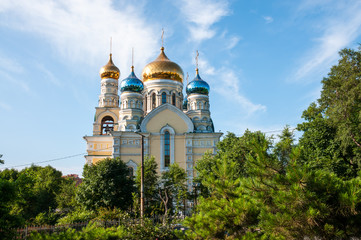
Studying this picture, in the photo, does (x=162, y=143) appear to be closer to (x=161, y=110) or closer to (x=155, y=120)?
(x=155, y=120)

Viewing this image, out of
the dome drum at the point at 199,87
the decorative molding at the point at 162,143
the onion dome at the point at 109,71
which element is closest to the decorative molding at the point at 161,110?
the decorative molding at the point at 162,143

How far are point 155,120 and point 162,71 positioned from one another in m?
6.76

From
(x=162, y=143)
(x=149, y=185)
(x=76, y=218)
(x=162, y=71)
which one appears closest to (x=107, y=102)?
(x=162, y=71)

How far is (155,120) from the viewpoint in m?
28.7

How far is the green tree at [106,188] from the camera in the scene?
19000 mm

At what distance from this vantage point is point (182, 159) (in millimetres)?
27906

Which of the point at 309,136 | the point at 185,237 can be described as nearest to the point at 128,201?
the point at 309,136

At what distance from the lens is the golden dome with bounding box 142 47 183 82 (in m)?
33.2

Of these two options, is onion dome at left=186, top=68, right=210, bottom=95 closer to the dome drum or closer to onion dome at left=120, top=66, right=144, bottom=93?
the dome drum

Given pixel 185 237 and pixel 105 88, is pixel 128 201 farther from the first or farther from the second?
pixel 105 88

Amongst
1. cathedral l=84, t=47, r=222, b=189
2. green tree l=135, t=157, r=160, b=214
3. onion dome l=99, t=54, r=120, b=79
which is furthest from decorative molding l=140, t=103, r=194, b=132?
onion dome l=99, t=54, r=120, b=79

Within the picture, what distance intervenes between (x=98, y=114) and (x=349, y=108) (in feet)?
80.9

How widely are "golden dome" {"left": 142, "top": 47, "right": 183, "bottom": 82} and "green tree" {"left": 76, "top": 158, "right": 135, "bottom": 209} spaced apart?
1481cm

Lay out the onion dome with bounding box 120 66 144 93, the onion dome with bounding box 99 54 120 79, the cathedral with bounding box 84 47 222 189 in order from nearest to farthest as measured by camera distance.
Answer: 1. the cathedral with bounding box 84 47 222 189
2. the onion dome with bounding box 120 66 144 93
3. the onion dome with bounding box 99 54 120 79
